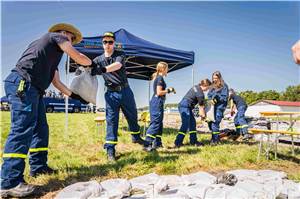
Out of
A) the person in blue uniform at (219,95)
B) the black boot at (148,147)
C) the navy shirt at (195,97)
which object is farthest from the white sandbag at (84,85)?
the person in blue uniform at (219,95)

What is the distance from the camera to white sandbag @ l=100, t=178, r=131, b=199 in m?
2.20

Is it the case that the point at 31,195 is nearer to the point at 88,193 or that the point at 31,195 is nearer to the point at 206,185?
the point at 88,193

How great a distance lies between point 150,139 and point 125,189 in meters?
2.38

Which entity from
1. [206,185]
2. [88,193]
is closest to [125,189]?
[88,193]

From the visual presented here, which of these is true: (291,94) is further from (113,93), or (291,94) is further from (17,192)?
(17,192)

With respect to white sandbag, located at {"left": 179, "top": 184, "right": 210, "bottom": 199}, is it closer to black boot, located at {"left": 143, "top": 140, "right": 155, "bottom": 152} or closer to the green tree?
black boot, located at {"left": 143, "top": 140, "right": 155, "bottom": 152}

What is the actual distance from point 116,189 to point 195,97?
3.68 m

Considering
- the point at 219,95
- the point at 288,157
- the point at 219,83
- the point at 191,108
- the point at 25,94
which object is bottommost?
the point at 288,157

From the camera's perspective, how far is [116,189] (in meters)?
2.33

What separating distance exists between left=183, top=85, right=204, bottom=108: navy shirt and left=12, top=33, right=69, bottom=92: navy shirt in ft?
11.8

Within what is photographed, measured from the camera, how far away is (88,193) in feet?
7.28

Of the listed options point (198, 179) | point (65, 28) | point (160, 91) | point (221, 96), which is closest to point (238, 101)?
point (221, 96)

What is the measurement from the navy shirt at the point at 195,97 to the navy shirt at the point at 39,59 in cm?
360

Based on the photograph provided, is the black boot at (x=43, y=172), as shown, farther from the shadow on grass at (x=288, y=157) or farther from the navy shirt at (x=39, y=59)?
the shadow on grass at (x=288, y=157)
